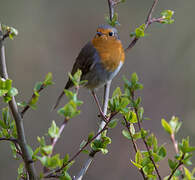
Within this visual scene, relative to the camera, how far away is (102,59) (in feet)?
9.60

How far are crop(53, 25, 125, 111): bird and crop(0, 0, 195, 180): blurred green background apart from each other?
2317mm

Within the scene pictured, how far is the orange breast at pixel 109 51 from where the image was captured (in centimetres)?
288

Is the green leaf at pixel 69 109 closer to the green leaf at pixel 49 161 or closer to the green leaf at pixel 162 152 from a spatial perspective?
the green leaf at pixel 49 161

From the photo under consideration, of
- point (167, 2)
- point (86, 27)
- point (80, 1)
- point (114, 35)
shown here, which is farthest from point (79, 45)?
point (114, 35)

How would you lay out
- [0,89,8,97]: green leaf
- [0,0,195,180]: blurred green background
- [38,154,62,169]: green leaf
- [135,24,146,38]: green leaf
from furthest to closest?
[0,0,195,180]: blurred green background
[135,24,146,38]: green leaf
[0,89,8,97]: green leaf
[38,154,62,169]: green leaf

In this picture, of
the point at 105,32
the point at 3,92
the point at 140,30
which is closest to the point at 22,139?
the point at 3,92

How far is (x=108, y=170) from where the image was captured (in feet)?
17.1

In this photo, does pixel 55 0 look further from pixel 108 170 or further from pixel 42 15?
pixel 108 170

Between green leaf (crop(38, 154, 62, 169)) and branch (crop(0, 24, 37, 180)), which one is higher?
branch (crop(0, 24, 37, 180))

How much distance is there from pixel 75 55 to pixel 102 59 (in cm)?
321

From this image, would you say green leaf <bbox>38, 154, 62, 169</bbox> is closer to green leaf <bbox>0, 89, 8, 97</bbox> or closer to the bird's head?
green leaf <bbox>0, 89, 8, 97</bbox>

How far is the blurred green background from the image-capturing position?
533 cm

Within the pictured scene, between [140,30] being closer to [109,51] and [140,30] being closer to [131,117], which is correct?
[131,117]

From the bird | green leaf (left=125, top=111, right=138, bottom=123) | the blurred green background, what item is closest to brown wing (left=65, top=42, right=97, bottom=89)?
the bird
